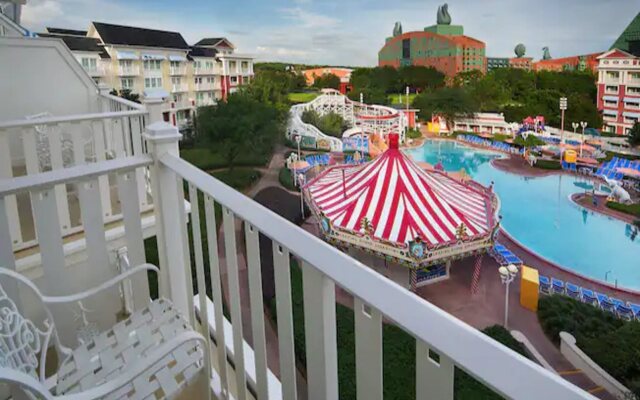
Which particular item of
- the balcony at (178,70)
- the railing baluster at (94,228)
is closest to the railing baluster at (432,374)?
the railing baluster at (94,228)

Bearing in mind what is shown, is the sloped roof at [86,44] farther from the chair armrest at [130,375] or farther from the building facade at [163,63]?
the chair armrest at [130,375]

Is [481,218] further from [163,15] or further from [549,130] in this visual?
[163,15]

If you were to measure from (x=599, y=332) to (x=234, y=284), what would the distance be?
475cm

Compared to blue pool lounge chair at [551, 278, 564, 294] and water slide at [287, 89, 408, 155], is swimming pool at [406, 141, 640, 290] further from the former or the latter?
water slide at [287, 89, 408, 155]

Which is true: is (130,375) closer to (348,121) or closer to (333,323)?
(333,323)

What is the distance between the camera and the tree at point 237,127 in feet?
33.7

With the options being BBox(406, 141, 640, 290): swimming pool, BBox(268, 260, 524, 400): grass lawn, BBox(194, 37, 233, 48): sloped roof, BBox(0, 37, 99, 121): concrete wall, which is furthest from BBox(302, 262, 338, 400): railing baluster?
BBox(194, 37, 233, 48): sloped roof

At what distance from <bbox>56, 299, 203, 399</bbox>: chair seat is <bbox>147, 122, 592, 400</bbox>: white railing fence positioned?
0.25 feet

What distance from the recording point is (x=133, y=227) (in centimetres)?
112

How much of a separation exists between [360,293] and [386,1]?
2159 cm

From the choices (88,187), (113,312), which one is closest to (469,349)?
(88,187)

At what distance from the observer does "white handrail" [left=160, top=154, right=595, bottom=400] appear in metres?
0.33

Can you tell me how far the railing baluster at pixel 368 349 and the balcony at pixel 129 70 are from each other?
12.8 meters

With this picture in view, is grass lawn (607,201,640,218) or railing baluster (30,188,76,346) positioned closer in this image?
railing baluster (30,188,76,346)
